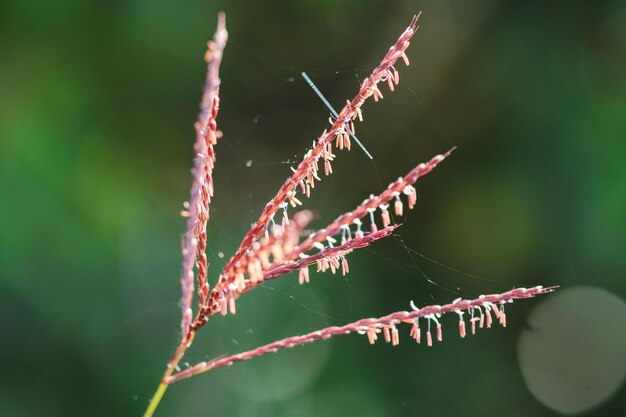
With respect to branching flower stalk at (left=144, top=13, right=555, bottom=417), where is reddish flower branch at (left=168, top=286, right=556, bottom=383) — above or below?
below

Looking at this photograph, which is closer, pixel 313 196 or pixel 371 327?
pixel 371 327

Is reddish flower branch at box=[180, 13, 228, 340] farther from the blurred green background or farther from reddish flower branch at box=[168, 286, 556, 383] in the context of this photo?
the blurred green background

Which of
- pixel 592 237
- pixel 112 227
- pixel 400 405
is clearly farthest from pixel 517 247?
pixel 112 227

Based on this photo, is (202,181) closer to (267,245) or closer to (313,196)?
(267,245)

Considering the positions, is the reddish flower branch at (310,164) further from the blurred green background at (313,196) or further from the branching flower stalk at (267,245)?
the blurred green background at (313,196)

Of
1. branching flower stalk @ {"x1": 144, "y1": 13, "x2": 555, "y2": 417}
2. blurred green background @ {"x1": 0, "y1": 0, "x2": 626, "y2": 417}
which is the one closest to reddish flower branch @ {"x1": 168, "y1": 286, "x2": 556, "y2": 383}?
branching flower stalk @ {"x1": 144, "y1": 13, "x2": 555, "y2": 417}

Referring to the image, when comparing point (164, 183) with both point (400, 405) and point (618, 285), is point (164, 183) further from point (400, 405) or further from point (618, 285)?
point (618, 285)

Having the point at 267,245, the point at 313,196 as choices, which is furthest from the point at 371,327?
the point at 313,196

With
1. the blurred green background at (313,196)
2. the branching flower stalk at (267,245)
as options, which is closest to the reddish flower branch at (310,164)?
the branching flower stalk at (267,245)

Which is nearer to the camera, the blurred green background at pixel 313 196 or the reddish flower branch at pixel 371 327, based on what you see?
the reddish flower branch at pixel 371 327
